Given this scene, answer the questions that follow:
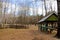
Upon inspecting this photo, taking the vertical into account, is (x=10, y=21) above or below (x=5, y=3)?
below

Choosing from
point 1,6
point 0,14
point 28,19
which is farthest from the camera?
point 28,19

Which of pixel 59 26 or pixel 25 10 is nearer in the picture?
pixel 59 26

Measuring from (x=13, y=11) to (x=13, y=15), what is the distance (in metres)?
1.92

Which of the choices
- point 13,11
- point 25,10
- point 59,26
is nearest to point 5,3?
point 13,11

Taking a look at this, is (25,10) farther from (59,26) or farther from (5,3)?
(59,26)

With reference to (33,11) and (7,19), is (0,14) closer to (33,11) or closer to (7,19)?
(7,19)

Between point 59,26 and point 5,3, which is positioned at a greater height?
point 5,3

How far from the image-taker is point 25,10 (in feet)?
171

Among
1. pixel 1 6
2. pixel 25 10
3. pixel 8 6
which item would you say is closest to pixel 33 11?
pixel 25 10

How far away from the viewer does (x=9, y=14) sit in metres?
50.5

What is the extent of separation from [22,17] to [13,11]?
5.69 m

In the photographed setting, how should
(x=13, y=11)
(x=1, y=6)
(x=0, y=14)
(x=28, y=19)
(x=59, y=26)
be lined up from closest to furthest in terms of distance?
1. (x=59, y=26)
2. (x=1, y=6)
3. (x=0, y=14)
4. (x=13, y=11)
5. (x=28, y=19)

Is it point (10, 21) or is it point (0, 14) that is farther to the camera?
point (10, 21)

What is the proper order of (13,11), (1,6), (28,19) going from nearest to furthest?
(1,6) → (13,11) → (28,19)
